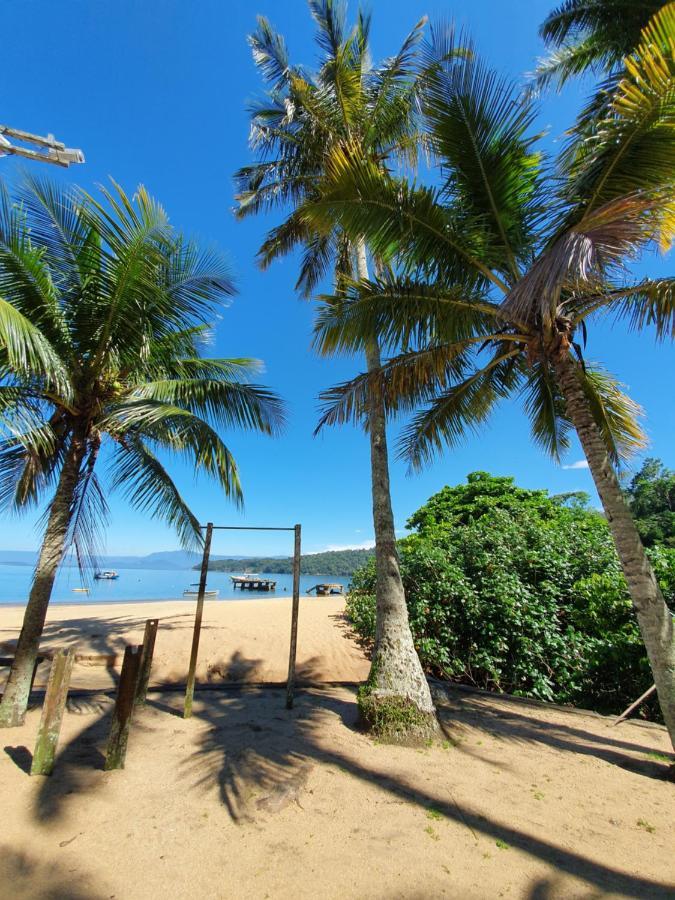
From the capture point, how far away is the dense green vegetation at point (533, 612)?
6.59 metres

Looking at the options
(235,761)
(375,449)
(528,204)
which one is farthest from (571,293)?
(235,761)

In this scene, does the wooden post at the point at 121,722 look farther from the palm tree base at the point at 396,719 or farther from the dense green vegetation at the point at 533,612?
the dense green vegetation at the point at 533,612

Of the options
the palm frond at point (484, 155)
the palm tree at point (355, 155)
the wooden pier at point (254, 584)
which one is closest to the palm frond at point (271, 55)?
the palm tree at point (355, 155)

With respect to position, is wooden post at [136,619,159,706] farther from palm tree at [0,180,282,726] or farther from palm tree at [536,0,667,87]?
palm tree at [536,0,667,87]

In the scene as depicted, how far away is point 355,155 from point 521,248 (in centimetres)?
266

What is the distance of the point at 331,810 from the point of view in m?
3.46

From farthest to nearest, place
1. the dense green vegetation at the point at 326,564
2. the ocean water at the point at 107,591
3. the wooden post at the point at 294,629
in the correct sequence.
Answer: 1. the dense green vegetation at the point at 326,564
2. the ocean water at the point at 107,591
3. the wooden post at the point at 294,629

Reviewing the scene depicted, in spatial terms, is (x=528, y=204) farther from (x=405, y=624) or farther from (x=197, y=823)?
(x=197, y=823)

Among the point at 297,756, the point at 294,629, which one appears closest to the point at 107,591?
the point at 294,629

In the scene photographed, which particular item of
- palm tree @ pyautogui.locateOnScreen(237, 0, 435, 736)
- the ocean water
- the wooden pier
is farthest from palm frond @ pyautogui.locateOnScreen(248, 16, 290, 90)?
the wooden pier

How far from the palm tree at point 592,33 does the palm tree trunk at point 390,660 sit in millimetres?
7885

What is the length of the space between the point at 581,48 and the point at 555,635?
12.1 metres

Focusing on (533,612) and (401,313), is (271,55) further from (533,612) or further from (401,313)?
(533,612)

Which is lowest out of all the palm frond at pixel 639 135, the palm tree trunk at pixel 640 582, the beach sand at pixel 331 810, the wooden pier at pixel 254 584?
the beach sand at pixel 331 810
